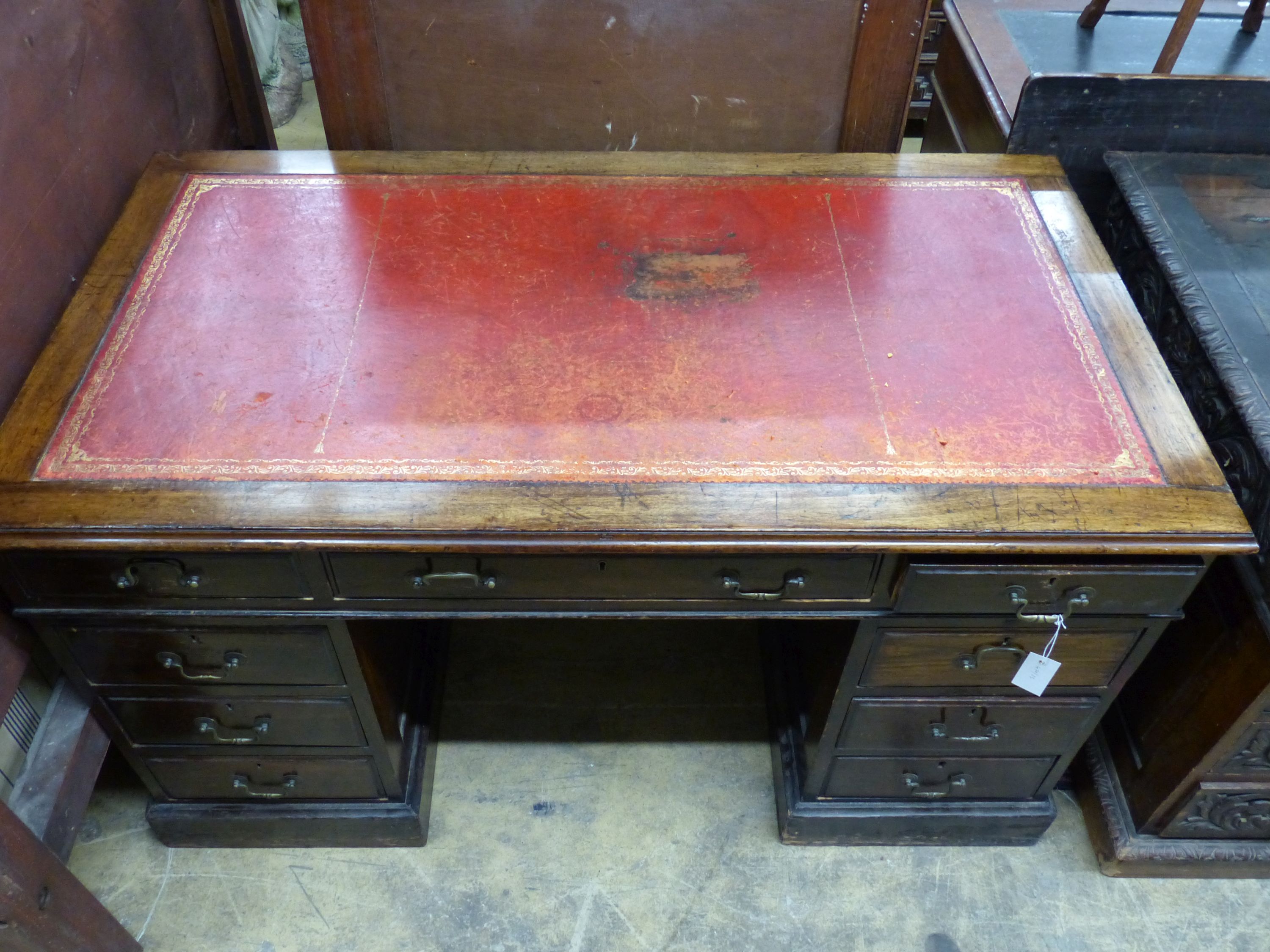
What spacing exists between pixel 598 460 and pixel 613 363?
19cm

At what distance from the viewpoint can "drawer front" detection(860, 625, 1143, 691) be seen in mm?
1370

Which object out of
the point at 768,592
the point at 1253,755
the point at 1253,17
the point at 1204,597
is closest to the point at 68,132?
the point at 768,592

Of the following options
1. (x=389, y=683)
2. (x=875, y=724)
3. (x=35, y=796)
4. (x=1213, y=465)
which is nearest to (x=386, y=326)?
(x=389, y=683)

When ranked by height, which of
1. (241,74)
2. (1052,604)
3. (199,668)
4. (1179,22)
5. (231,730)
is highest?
(1179,22)

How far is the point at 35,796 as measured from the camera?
1420mm

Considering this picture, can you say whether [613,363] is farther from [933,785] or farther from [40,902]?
[40,902]

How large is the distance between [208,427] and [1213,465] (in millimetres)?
1299

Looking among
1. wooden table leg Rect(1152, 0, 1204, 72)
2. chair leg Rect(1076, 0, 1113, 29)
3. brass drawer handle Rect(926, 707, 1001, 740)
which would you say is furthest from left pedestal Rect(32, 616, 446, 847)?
chair leg Rect(1076, 0, 1113, 29)

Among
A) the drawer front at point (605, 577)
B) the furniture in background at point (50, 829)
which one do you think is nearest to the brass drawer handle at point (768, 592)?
the drawer front at point (605, 577)

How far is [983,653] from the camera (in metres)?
1.39

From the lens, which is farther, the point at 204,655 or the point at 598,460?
the point at 204,655

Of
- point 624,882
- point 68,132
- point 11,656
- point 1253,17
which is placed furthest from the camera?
point 1253,17

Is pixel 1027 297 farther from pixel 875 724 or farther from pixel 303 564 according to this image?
pixel 303 564

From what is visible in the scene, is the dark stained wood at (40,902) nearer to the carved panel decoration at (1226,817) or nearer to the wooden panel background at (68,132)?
the wooden panel background at (68,132)
